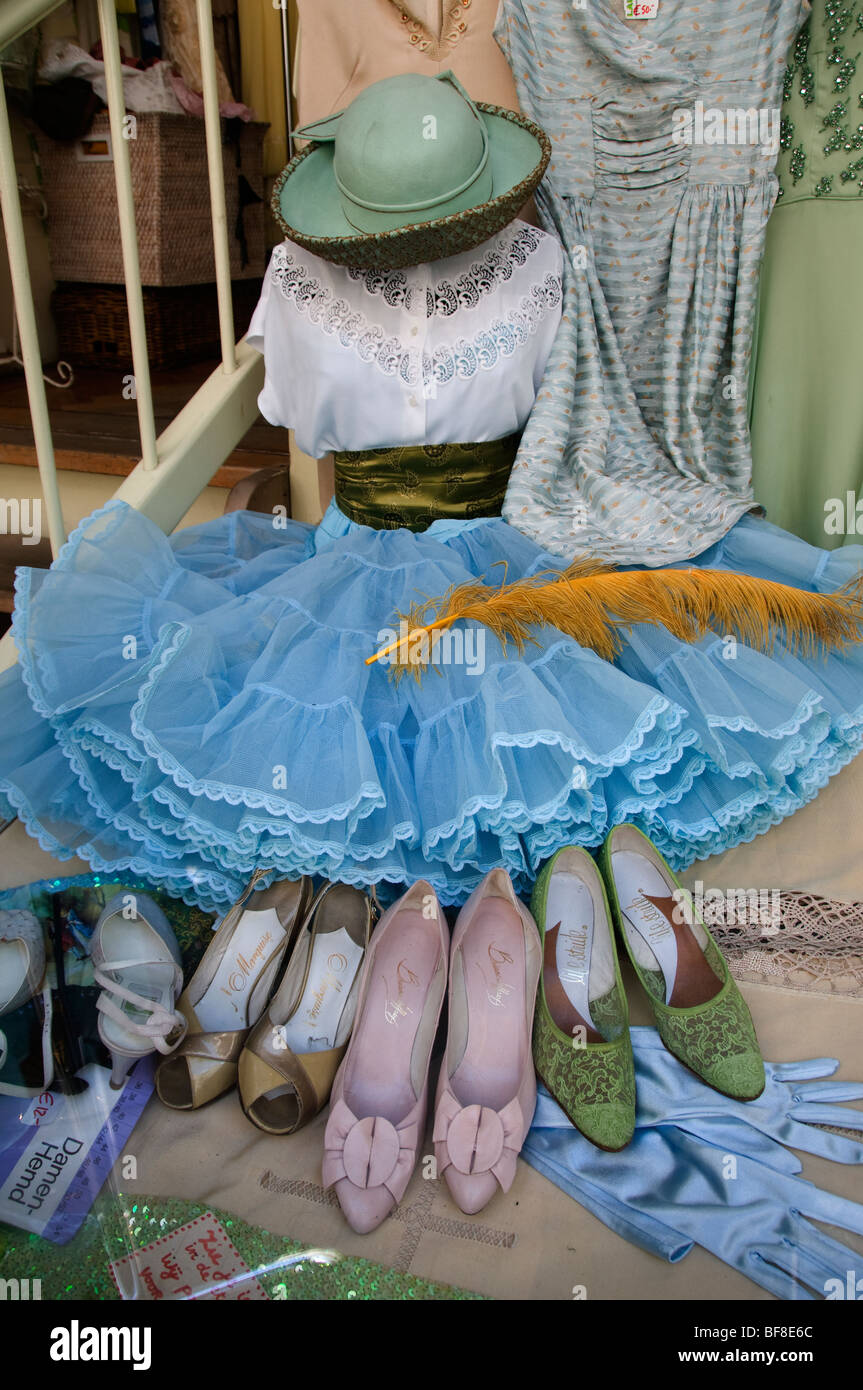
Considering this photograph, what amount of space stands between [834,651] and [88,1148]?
1035 millimetres

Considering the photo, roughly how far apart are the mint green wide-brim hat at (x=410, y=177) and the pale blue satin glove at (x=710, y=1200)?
106 cm

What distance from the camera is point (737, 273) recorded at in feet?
4.50

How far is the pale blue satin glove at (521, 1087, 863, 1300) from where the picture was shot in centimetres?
77

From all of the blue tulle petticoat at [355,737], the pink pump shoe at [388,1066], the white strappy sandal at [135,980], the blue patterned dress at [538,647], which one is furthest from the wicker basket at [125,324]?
the pink pump shoe at [388,1066]

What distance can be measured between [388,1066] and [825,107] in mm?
1405

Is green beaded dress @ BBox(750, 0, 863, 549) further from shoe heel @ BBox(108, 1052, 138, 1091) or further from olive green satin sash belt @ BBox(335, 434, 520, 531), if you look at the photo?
shoe heel @ BBox(108, 1052, 138, 1091)

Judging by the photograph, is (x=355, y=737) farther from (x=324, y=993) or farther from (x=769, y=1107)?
(x=769, y=1107)

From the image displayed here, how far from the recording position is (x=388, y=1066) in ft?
3.02

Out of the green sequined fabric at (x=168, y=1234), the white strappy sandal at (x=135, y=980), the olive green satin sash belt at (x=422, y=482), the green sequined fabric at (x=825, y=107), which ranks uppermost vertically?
the green sequined fabric at (x=825, y=107)

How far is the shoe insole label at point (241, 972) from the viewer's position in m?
0.99

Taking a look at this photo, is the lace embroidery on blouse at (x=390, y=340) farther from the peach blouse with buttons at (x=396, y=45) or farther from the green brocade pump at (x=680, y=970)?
the green brocade pump at (x=680, y=970)

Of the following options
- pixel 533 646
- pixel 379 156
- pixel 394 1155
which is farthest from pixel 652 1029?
pixel 379 156

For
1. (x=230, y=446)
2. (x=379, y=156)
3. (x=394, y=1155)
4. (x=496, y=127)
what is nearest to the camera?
(x=394, y=1155)
